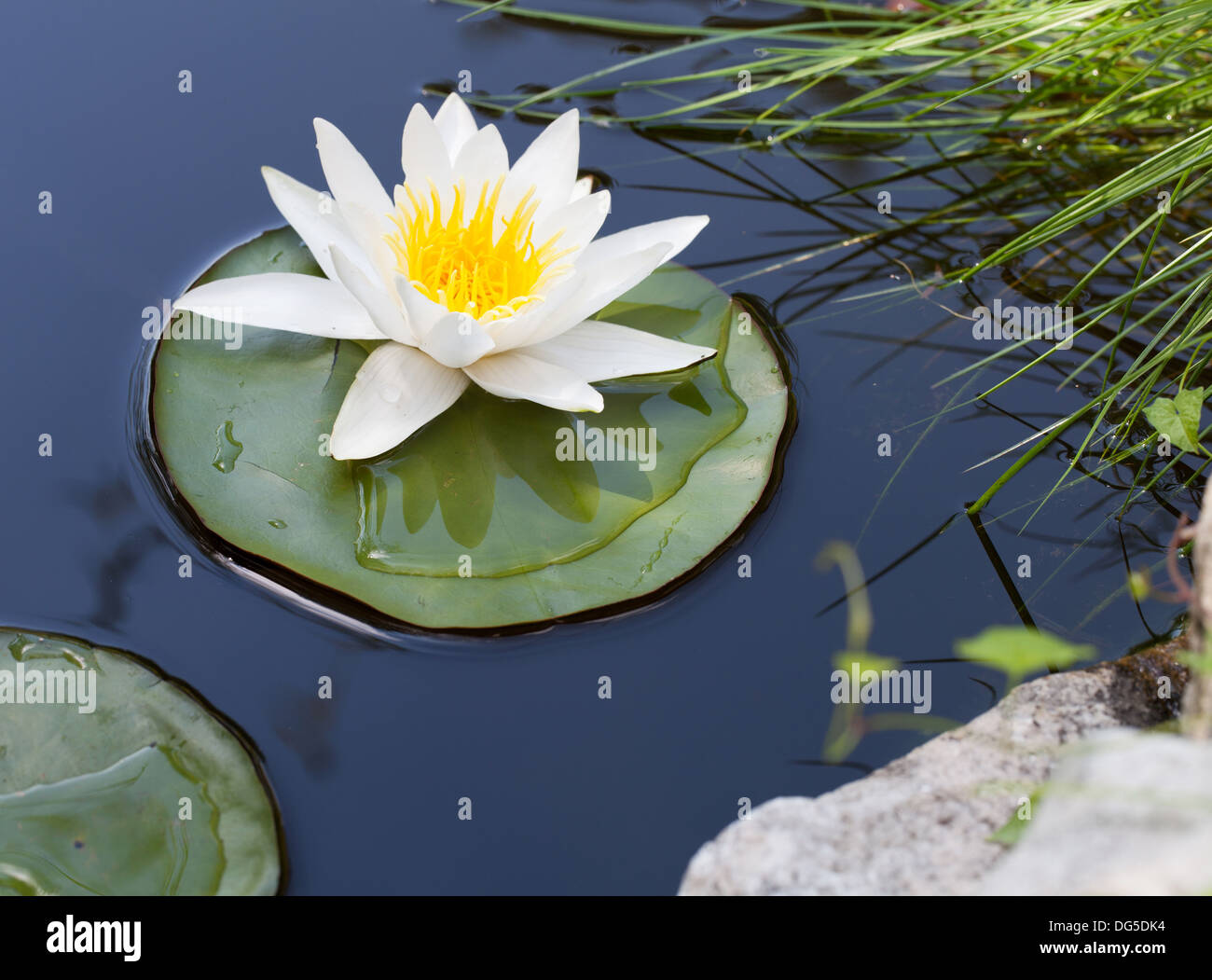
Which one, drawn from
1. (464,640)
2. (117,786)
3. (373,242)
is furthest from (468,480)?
(117,786)

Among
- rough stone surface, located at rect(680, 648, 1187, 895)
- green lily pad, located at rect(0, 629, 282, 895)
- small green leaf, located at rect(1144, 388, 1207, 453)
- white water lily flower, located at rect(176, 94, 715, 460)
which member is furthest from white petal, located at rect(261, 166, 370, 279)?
small green leaf, located at rect(1144, 388, 1207, 453)

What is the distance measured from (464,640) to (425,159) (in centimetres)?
120

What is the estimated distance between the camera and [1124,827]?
136 centimetres

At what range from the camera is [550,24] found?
3.58m

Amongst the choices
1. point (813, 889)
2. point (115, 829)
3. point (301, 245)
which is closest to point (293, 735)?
point (115, 829)

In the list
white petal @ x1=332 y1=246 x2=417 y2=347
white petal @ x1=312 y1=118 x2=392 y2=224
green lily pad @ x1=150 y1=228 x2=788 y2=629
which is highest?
white petal @ x1=312 y1=118 x2=392 y2=224

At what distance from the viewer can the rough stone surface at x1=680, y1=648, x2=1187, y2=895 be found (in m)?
1.63

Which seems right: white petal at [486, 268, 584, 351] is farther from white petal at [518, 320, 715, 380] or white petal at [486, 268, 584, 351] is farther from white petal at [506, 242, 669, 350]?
white petal at [518, 320, 715, 380]

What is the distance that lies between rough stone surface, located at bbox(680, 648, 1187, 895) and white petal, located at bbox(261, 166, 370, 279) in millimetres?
1689

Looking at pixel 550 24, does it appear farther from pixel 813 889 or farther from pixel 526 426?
pixel 813 889

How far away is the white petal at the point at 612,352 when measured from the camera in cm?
240

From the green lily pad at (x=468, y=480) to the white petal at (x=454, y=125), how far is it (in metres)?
0.56

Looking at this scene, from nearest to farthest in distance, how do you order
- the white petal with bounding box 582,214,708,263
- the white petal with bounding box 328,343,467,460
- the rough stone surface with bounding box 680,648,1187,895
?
the rough stone surface with bounding box 680,648,1187,895
the white petal with bounding box 328,343,467,460
the white petal with bounding box 582,214,708,263

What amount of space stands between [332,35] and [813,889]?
3.22 metres
